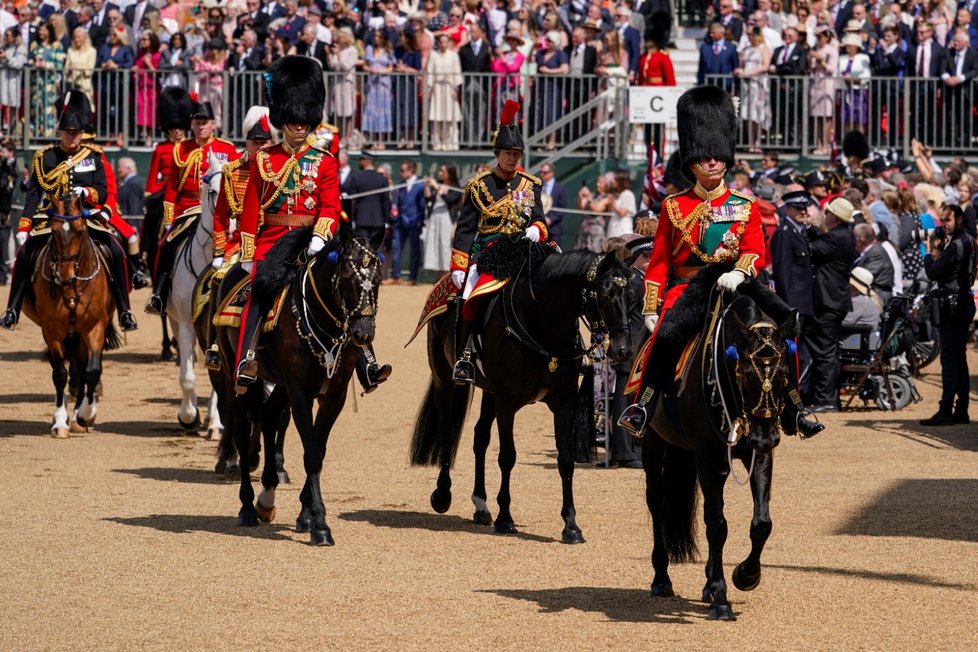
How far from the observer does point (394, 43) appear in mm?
26938

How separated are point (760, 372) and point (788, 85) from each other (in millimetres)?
17718

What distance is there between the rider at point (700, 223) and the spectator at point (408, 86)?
55.3 feet

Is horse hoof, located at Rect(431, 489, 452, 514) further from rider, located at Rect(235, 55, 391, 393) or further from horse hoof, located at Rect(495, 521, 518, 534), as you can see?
rider, located at Rect(235, 55, 391, 393)

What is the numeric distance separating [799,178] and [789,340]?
40.0 feet

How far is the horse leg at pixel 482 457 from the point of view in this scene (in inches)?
451

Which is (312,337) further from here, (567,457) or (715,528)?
(715,528)

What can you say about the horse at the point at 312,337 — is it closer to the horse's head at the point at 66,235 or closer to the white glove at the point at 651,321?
the white glove at the point at 651,321

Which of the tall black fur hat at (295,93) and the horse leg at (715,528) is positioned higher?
the tall black fur hat at (295,93)

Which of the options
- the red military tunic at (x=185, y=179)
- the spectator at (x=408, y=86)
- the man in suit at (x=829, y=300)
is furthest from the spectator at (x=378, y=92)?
the man in suit at (x=829, y=300)

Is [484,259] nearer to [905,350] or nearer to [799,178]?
[905,350]

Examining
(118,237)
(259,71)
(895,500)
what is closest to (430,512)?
(895,500)

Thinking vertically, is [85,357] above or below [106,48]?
below

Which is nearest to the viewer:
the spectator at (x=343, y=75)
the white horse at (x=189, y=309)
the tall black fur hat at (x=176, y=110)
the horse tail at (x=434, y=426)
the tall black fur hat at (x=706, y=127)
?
the tall black fur hat at (x=706, y=127)

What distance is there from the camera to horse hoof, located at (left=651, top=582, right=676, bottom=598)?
8969 millimetres
